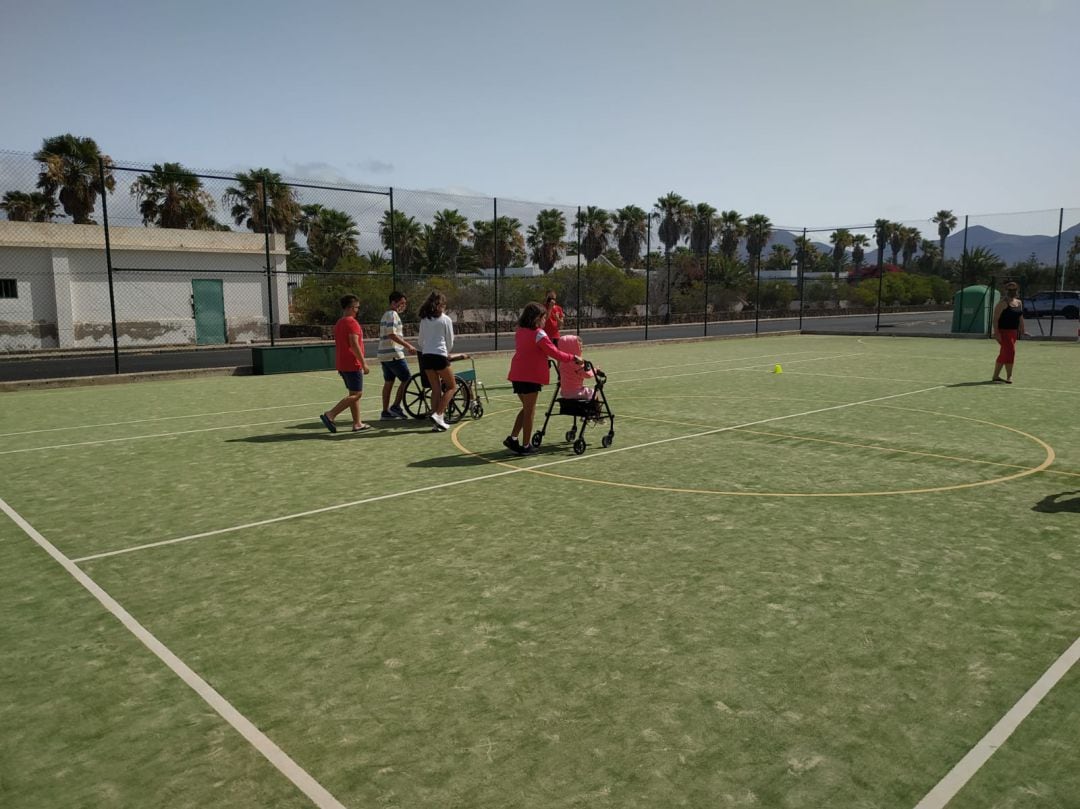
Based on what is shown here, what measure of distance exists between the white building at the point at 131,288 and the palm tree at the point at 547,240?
34.9 meters

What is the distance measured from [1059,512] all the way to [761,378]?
11432 millimetres

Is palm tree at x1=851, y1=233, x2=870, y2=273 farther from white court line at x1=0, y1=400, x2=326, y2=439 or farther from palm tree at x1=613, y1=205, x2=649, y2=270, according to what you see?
white court line at x1=0, y1=400, x2=326, y2=439

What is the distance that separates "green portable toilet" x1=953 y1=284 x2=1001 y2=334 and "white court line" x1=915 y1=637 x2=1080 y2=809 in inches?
1279

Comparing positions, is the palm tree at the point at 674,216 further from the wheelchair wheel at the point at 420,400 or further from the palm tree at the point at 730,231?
the wheelchair wheel at the point at 420,400

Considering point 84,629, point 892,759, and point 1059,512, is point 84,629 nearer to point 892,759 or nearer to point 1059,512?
point 892,759

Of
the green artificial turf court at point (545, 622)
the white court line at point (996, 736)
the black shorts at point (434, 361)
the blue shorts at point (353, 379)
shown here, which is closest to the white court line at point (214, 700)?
the green artificial turf court at point (545, 622)

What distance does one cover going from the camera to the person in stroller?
9539 millimetres

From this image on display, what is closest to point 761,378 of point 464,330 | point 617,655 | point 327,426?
point 327,426

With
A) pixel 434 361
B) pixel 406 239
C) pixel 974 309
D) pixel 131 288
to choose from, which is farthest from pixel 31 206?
pixel 974 309

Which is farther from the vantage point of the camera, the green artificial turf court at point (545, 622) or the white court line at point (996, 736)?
the green artificial turf court at point (545, 622)

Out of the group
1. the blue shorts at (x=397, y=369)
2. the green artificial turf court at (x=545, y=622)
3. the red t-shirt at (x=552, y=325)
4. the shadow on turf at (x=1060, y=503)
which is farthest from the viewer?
the red t-shirt at (x=552, y=325)

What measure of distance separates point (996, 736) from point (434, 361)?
8604 millimetres

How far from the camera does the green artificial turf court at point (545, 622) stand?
3.29 metres

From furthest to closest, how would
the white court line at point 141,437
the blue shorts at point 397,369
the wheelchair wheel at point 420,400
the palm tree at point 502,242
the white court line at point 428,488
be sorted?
the palm tree at point 502,242 → the wheelchair wheel at point 420,400 → the blue shorts at point 397,369 → the white court line at point 141,437 → the white court line at point 428,488
